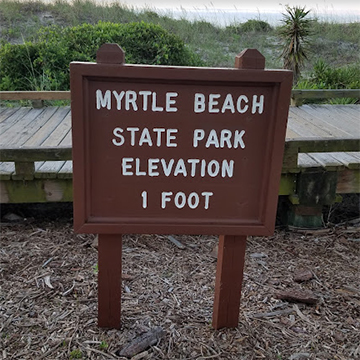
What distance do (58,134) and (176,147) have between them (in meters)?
3.05

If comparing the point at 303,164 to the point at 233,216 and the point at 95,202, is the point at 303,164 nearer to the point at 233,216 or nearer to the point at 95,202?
the point at 233,216

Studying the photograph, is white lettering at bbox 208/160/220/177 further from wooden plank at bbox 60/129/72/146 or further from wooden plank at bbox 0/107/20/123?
wooden plank at bbox 0/107/20/123

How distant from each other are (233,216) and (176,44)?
20.8 ft

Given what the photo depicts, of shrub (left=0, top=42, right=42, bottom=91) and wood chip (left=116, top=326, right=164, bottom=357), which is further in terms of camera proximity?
shrub (left=0, top=42, right=42, bottom=91)

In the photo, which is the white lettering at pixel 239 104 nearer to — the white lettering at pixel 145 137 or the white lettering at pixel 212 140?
the white lettering at pixel 212 140

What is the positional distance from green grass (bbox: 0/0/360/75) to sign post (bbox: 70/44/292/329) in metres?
9.86

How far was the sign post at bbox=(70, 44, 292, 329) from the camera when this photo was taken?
187 cm

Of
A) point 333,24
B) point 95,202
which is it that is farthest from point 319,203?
point 333,24

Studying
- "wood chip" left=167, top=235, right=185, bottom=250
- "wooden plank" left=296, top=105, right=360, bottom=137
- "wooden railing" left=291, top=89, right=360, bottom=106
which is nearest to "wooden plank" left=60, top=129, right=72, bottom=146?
"wood chip" left=167, top=235, right=185, bottom=250

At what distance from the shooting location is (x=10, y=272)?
294 cm

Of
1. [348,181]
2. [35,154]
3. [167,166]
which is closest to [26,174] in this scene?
[35,154]

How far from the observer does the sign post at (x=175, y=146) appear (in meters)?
1.87

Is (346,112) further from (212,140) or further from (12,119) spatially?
(212,140)

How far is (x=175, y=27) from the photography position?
497 inches
